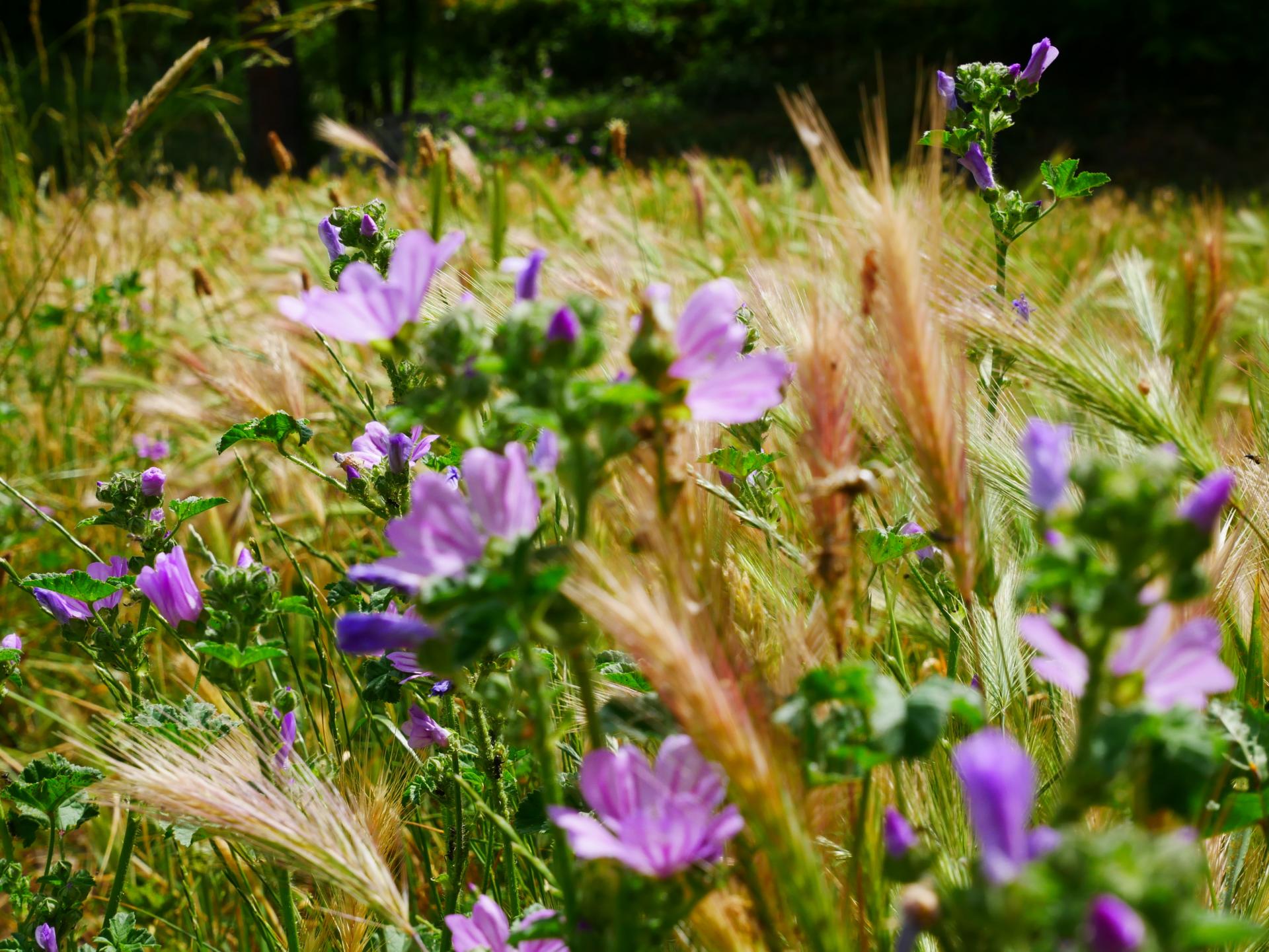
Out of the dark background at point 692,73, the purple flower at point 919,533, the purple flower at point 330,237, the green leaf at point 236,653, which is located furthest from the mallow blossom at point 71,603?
the dark background at point 692,73

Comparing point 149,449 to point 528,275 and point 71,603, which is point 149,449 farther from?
point 528,275

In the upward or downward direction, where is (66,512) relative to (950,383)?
downward

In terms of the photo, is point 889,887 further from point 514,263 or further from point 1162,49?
point 1162,49

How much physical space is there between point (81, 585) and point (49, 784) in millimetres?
202

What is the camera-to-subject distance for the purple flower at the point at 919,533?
0.97m

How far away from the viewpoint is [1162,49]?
13.2 metres

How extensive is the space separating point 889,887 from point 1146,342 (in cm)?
131

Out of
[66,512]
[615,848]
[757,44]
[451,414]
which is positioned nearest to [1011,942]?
[615,848]

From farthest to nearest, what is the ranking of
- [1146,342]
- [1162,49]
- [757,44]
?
[757,44]
[1162,49]
[1146,342]

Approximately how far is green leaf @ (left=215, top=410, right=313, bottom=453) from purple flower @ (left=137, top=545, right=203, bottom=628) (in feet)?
0.54

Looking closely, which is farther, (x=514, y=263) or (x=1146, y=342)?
(x=1146, y=342)

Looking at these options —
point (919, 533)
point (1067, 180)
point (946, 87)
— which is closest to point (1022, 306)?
point (1067, 180)

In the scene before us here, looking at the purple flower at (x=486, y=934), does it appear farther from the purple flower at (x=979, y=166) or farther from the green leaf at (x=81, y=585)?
the purple flower at (x=979, y=166)

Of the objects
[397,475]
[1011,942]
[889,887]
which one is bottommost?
[889,887]
